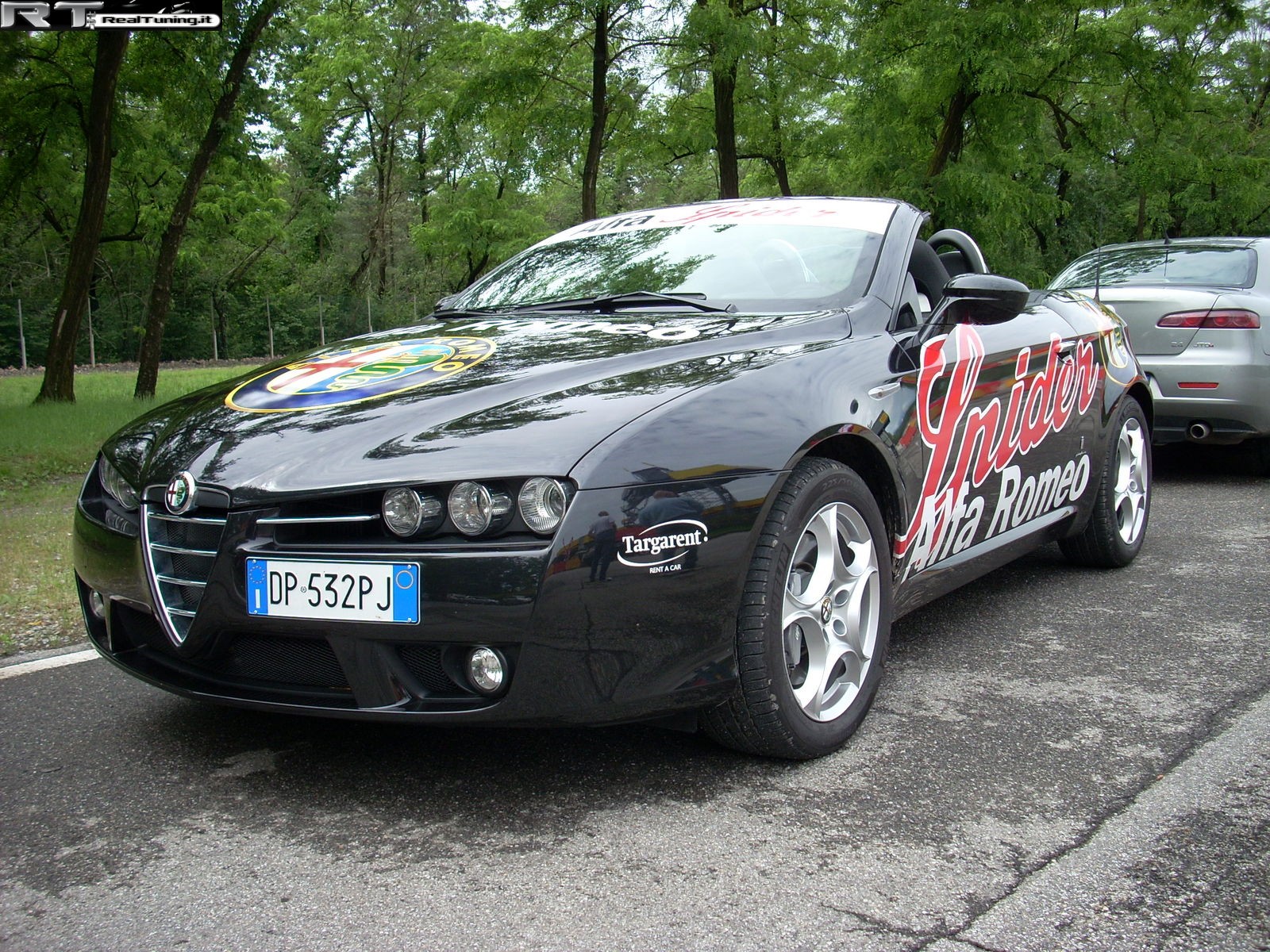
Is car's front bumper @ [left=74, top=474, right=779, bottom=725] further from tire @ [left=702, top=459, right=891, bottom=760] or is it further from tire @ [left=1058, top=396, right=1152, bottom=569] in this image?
tire @ [left=1058, top=396, right=1152, bottom=569]

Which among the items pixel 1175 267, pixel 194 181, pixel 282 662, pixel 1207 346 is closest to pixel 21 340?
pixel 194 181

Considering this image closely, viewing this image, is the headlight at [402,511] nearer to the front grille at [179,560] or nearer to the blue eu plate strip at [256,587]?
the blue eu plate strip at [256,587]

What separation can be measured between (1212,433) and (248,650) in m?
6.67

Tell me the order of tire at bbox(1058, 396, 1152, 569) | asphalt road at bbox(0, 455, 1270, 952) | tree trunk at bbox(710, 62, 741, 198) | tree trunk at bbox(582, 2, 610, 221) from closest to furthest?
asphalt road at bbox(0, 455, 1270, 952), tire at bbox(1058, 396, 1152, 569), tree trunk at bbox(582, 2, 610, 221), tree trunk at bbox(710, 62, 741, 198)

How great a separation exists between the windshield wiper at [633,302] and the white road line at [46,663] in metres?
1.88

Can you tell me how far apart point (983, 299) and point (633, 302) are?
106 cm

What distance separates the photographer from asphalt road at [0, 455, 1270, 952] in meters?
2.25

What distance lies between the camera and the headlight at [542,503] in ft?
8.33

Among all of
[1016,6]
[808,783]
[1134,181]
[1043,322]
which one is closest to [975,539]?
[1043,322]

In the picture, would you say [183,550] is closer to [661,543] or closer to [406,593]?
[406,593]

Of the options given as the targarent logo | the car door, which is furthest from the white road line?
the car door

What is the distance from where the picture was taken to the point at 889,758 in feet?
10.2

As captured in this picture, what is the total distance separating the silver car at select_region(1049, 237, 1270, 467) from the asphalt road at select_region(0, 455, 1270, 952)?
4.15m

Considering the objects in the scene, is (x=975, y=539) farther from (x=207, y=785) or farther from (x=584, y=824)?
(x=207, y=785)
